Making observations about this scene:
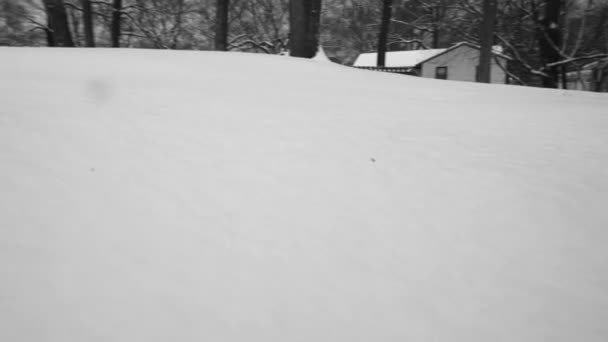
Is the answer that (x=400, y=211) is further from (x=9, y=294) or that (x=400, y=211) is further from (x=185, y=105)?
(x=185, y=105)

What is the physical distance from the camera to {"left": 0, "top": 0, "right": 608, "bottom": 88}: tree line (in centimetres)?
947

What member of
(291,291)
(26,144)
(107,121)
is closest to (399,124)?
(291,291)

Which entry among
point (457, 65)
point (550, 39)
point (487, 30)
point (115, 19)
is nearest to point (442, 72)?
point (457, 65)

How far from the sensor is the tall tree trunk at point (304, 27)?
802 centimetres

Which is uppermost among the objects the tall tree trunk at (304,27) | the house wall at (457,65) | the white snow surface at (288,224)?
the house wall at (457,65)

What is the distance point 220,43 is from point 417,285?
11549mm

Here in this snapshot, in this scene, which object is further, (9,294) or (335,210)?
(335,210)

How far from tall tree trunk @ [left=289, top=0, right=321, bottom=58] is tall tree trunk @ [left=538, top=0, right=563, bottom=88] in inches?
267

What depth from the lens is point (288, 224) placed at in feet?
7.36

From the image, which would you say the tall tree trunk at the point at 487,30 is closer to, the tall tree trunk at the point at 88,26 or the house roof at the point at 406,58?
the house roof at the point at 406,58

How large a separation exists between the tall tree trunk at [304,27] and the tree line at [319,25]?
0.07 ft

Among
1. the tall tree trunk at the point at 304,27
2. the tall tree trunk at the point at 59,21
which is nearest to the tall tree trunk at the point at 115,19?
the tall tree trunk at the point at 59,21

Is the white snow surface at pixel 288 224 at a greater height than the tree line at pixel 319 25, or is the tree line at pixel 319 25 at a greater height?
the tree line at pixel 319 25

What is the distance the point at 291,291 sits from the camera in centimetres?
181
